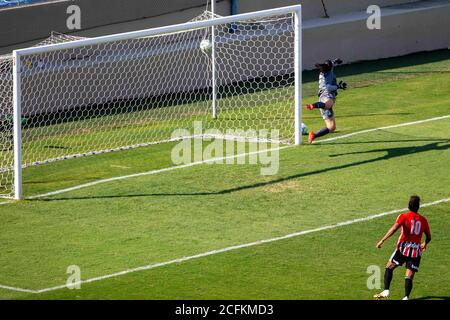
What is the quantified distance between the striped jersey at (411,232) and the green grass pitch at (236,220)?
0.65m

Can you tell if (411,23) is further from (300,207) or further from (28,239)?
(28,239)

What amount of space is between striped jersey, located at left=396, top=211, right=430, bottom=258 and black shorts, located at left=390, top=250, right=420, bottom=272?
4 cm

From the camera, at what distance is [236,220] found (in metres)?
17.7

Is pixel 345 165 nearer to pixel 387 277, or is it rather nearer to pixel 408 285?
pixel 387 277

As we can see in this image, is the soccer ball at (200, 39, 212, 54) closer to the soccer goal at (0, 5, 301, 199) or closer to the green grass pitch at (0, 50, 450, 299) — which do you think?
the soccer goal at (0, 5, 301, 199)

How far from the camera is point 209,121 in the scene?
24094mm

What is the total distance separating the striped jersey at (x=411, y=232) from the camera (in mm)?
14211

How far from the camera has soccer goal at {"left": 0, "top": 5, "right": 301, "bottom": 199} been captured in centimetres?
2245

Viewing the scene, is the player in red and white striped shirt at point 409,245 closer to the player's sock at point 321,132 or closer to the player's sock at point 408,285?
the player's sock at point 408,285

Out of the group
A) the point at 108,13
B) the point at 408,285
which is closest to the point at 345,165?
the point at 408,285

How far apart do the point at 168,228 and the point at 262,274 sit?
8.22 feet

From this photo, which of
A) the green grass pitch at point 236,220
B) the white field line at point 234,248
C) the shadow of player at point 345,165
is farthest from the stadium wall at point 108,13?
the white field line at point 234,248

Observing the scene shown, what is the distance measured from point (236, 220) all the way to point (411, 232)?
4.10m

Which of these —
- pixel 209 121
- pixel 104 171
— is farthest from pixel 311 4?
pixel 104 171
